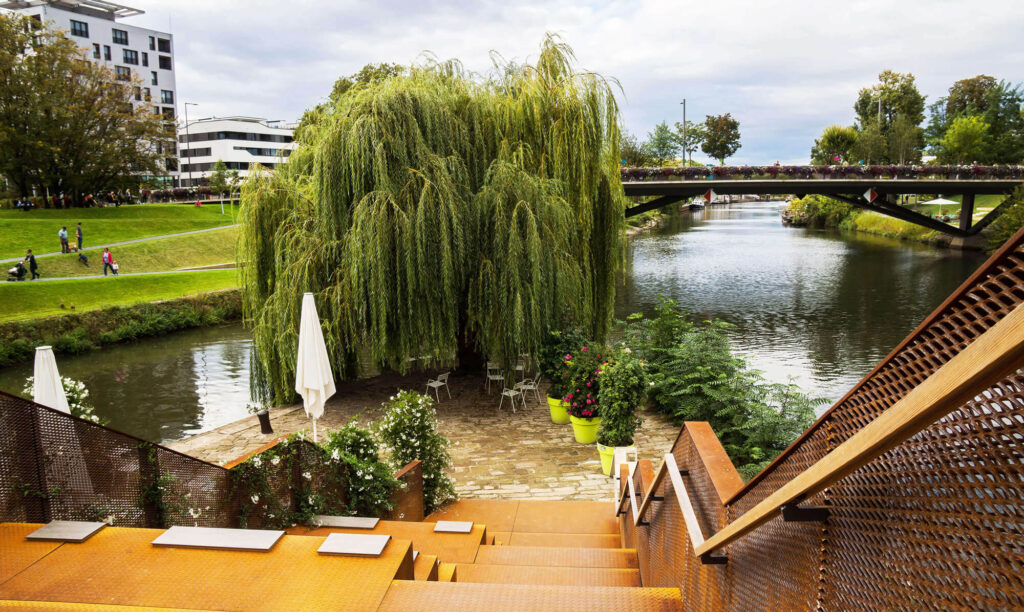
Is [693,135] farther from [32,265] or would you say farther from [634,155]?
[32,265]

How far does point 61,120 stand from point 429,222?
128 feet

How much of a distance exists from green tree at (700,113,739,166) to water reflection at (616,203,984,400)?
3918 cm

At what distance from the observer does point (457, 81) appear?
12047mm

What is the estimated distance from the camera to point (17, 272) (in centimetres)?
2489

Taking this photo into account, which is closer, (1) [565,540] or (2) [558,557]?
(2) [558,557]

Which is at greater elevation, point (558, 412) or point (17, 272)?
point (17, 272)

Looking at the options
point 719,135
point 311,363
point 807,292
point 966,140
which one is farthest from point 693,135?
point 311,363

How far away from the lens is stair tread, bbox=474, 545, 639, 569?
15.9ft

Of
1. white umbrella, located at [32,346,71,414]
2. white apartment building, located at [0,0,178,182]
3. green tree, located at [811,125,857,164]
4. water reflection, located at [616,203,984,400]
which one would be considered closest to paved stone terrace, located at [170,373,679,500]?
white umbrella, located at [32,346,71,414]

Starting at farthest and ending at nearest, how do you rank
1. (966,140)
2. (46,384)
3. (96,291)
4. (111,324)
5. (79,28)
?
(79,28)
(966,140)
(96,291)
(111,324)
(46,384)

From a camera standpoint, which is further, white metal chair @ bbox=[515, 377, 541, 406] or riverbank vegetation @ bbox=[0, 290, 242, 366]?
riverbank vegetation @ bbox=[0, 290, 242, 366]

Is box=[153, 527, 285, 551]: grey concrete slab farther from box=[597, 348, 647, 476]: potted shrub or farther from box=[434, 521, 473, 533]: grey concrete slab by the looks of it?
box=[597, 348, 647, 476]: potted shrub

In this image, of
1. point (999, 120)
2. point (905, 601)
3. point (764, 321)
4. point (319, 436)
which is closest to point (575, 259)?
point (319, 436)

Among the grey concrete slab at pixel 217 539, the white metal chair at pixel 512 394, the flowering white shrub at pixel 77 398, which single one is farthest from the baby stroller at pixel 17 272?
the grey concrete slab at pixel 217 539
